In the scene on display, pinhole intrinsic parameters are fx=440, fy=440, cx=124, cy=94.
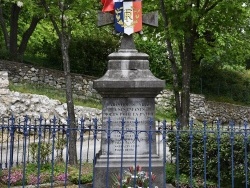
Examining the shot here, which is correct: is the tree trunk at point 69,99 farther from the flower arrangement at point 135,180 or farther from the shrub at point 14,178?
the flower arrangement at point 135,180

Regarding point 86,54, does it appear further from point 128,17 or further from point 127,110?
point 127,110

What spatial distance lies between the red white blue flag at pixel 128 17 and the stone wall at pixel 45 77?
1377 cm

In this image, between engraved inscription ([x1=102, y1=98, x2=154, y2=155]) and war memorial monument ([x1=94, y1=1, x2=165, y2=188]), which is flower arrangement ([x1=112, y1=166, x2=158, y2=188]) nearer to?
war memorial monument ([x1=94, y1=1, x2=165, y2=188])

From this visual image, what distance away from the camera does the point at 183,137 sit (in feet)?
32.7

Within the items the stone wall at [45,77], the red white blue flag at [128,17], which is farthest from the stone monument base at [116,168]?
the stone wall at [45,77]

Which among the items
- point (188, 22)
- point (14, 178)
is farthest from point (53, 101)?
point (14, 178)

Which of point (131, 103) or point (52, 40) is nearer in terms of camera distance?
point (131, 103)

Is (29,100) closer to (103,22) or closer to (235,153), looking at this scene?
(103,22)

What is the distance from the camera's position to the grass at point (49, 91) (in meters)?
19.2

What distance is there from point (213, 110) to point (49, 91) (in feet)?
34.9

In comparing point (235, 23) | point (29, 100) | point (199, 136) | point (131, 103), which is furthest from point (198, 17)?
point (29, 100)

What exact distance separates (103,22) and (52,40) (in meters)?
18.5

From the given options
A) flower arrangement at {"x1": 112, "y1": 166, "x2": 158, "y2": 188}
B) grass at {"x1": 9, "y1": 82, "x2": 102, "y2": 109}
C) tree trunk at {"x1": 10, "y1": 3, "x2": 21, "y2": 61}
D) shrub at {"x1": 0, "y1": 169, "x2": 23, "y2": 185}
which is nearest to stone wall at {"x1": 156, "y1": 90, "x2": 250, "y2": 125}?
grass at {"x1": 9, "y1": 82, "x2": 102, "y2": 109}

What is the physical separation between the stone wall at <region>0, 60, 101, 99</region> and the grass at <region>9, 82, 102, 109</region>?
57 centimetres
